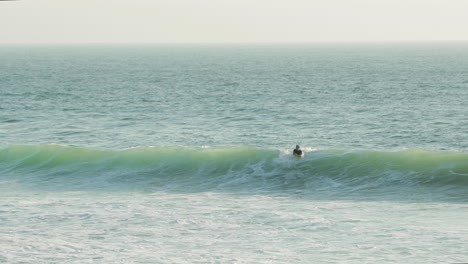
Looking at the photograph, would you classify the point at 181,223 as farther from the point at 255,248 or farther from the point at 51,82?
the point at 51,82

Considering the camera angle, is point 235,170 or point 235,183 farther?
point 235,170

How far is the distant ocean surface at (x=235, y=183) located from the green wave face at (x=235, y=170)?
0.11 metres

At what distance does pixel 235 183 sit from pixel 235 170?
261 cm

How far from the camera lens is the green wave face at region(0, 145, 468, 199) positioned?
99.6 ft

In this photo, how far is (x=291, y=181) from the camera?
1233 inches

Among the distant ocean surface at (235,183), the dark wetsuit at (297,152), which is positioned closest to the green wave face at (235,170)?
the distant ocean surface at (235,183)

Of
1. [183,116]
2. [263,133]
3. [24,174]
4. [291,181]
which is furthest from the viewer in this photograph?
[183,116]

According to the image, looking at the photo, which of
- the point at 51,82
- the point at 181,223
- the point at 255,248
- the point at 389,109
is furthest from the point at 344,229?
the point at 51,82

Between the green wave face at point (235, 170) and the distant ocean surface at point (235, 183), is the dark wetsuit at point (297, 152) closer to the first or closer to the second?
the green wave face at point (235, 170)

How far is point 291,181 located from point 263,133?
15.4 metres

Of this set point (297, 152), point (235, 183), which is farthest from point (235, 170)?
point (297, 152)

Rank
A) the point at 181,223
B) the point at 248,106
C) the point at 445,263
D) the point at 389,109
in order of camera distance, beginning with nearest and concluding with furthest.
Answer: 1. the point at 445,263
2. the point at 181,223
3. the point at 389,109
4. the point at 248,106

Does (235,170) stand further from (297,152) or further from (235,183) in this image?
(297,152)

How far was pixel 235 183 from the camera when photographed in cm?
3128
